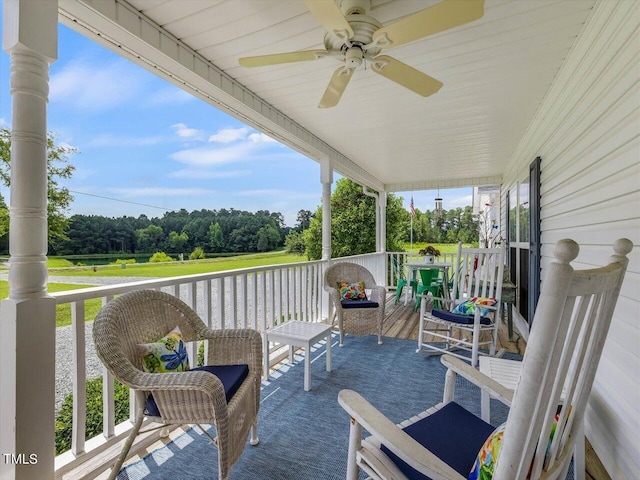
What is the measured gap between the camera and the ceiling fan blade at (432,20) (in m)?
1.54

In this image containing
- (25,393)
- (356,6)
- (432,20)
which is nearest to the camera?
(25,393)

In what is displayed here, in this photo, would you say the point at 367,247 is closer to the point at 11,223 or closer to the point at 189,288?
the point at 189,288

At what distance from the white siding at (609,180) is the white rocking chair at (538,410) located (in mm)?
823

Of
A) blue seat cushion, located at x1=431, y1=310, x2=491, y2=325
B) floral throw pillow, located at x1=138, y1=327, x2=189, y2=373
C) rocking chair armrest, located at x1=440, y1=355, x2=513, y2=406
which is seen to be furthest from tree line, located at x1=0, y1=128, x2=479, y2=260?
blue seat cushion, located at x1=431, y1=310, x2=491, y2=325

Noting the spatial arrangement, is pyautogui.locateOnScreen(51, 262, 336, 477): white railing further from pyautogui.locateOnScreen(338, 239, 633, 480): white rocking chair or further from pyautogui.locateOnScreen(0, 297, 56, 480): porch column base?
pyautogui.locateOnScreen(338, 239, 633, 480): white rocking chair

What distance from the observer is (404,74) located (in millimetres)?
2203

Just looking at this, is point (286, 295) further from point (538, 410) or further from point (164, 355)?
point (538, 410)

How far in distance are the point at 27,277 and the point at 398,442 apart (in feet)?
5.45

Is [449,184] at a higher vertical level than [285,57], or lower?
higher

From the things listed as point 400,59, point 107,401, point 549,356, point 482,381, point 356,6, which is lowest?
point 107,401

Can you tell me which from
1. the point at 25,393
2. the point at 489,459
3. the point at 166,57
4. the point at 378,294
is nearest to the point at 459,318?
the point at 378,294

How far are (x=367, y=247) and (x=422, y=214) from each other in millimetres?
2362

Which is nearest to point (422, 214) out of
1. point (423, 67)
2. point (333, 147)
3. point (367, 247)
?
point (367, 247)

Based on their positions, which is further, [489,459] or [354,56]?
[354,56]
